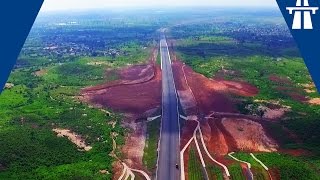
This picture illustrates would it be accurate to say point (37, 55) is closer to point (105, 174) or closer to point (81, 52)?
point (81, 52)

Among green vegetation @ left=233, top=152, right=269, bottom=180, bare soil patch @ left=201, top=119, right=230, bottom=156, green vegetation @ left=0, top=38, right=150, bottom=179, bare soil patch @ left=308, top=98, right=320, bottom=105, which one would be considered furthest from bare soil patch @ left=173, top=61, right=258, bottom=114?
green vegetation @ left=233, top=152, right=269, bottom=180

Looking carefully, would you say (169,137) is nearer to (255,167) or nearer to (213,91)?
(255,167)

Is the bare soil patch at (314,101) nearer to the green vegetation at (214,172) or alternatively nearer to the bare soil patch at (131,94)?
the bare soil patch at (131,94)

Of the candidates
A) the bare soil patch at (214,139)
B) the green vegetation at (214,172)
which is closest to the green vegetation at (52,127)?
the green vegetation at (214,172)

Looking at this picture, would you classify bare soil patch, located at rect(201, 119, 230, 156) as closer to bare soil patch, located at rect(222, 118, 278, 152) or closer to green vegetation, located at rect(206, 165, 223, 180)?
bare soil patch, located at rect(222, 118, 278, 152)

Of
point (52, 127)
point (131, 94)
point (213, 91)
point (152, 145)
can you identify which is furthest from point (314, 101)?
point (52, 127)
